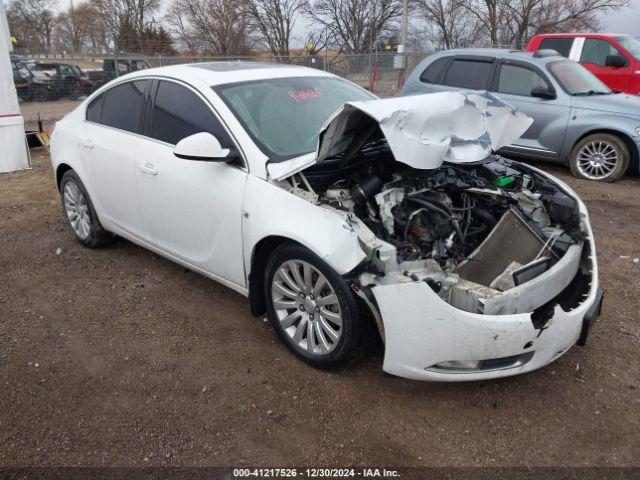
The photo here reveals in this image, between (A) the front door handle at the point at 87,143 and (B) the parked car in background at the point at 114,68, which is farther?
(B) the parked car in background at the point at 114,68

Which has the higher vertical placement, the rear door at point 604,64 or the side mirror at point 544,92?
the rear door at point 604,64

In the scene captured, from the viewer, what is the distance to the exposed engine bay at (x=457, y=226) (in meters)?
2.63

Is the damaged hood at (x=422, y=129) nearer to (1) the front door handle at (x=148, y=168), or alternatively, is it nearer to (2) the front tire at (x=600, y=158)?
(1) the front door handle at (x=148, y=168)

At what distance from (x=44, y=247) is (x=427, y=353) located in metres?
4.17

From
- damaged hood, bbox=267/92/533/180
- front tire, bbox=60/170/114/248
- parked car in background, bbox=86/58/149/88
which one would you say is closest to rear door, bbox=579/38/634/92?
damaged hood, bbox=267/92/533/180

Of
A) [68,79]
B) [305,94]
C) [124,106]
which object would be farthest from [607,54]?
[68,79]

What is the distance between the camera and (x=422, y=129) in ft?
9.59

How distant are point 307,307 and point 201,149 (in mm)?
1146

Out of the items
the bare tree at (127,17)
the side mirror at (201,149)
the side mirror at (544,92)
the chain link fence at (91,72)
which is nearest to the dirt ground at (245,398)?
the side mirror at (201,149)

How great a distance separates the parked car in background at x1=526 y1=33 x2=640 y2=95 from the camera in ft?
30.7

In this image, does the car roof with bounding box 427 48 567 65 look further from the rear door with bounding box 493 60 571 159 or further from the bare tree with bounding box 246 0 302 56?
the bare tree with bounding box 246 0 302 56

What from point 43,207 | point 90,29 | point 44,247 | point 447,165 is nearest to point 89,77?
point 43,207

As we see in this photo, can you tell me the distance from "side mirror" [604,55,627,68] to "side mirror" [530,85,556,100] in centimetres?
325

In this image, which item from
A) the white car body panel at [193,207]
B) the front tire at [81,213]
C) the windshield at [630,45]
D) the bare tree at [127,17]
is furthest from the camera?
the bare tree at [127,17]
